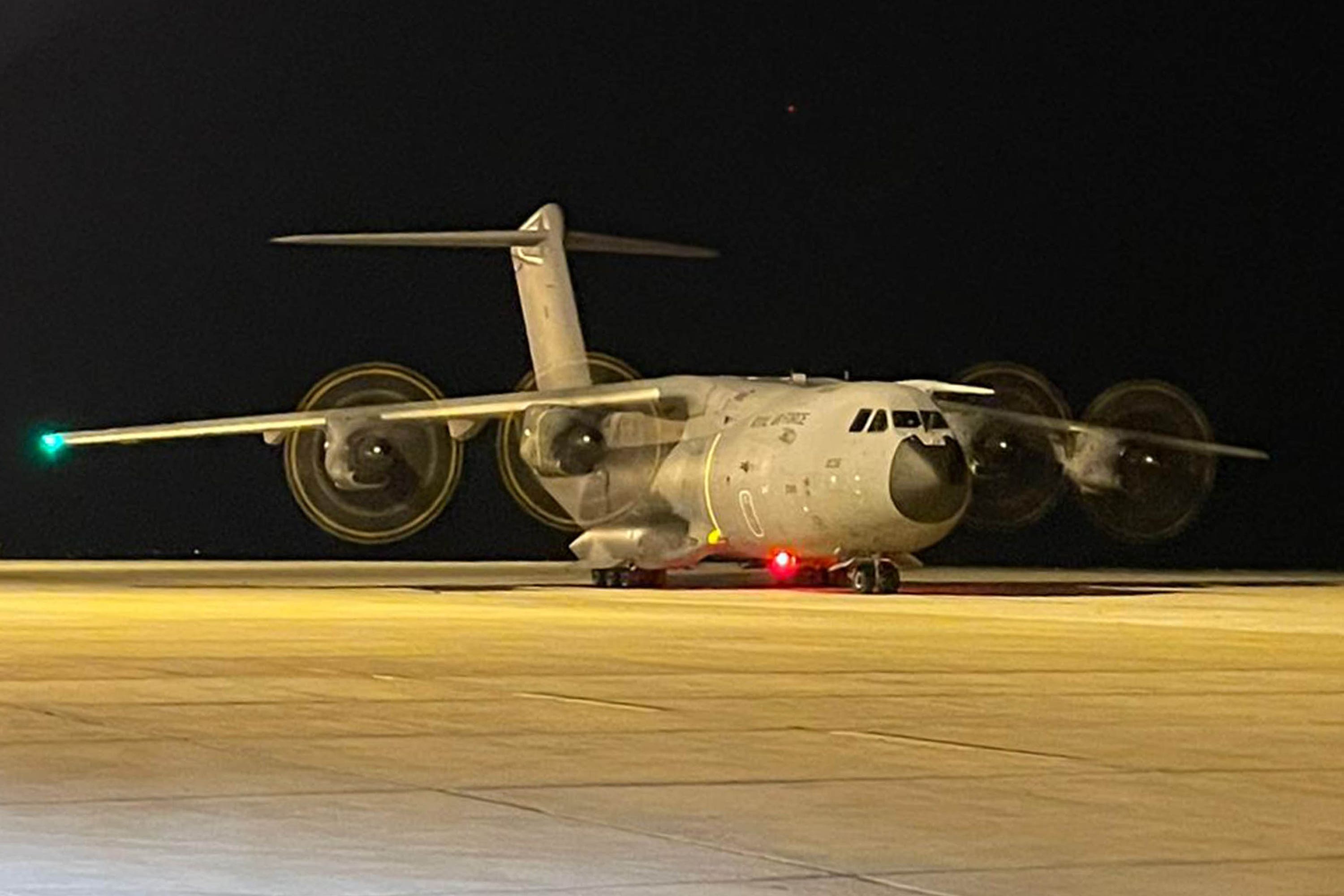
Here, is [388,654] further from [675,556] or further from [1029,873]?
[675,556]

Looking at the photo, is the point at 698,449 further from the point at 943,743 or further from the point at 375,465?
the point at 943,743

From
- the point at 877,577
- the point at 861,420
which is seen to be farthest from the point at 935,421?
the point at 877,577

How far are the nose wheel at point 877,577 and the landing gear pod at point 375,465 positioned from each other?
728 cm

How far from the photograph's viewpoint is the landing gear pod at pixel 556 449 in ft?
128

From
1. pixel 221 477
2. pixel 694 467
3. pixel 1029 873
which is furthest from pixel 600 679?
pixel 221 477

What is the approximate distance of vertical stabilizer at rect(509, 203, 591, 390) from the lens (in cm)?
4222

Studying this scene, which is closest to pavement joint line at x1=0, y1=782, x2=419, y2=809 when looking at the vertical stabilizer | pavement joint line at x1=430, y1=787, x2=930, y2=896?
pavement joint line at x1=430, y1=787, x2=930, y2=896

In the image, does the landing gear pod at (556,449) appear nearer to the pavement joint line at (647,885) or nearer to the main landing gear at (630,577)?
the main landing gear at (630,577)

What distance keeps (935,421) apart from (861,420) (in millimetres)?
990

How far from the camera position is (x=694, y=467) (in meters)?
38.0

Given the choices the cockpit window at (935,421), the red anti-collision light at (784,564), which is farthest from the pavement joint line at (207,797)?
the red anti-collision light at (784,564)

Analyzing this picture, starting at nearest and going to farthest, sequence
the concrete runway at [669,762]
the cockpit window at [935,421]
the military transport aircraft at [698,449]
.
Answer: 1. the concrete runway at [669,762]
2. the cockpit window at [935,421]
3. the military transport aircraft at [698,449]

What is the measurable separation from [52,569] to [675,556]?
1748cm

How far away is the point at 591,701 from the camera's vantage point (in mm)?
14703
